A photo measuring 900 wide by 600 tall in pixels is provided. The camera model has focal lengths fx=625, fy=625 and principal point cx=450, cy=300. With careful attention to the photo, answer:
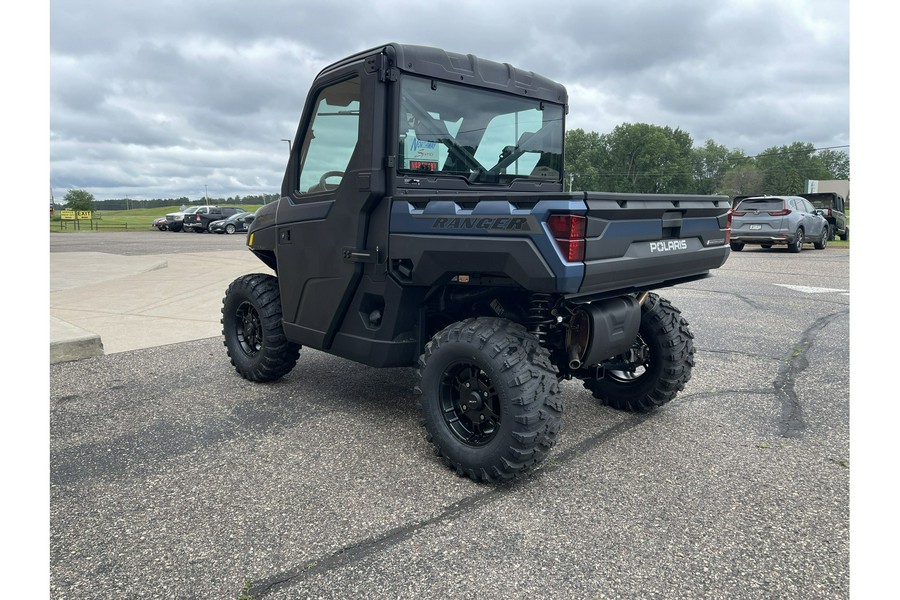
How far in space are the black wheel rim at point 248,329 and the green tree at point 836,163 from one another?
12861 centimetres

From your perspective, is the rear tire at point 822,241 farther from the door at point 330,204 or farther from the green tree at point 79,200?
the green tree at point 79,200

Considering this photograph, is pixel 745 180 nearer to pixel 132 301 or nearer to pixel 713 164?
pixel 713 164

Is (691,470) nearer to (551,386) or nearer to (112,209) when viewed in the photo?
(551,386)

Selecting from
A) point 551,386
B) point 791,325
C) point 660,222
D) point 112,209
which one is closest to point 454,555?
point 551,386

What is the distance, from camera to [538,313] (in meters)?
3.64

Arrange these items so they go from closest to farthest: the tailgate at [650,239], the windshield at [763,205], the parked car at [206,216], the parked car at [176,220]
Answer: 1. the tailgate at [650,239]
2. the windshield at [763,205]
3. the parked car at [206,216]
4. the parked car at [176,220]

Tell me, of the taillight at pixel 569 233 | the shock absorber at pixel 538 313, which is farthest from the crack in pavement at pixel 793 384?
the taillight at pixel 569 233

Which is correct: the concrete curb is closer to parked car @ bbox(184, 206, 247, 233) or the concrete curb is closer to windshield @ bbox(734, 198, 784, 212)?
windshield @ bbox(734, 198, 784, 212)

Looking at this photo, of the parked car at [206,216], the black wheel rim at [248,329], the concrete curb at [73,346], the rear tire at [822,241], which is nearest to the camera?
the black wheel rim at [248,329]

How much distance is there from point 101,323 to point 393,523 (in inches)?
248

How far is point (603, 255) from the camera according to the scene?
10.2 ft

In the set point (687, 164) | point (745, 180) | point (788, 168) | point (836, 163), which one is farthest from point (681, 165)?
point (836, 163)

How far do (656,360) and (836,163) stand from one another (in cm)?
13638

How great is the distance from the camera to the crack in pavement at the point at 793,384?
13.5ft
